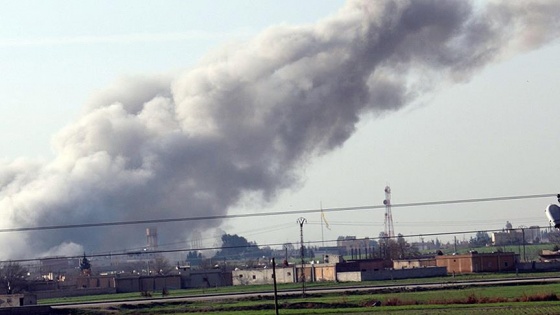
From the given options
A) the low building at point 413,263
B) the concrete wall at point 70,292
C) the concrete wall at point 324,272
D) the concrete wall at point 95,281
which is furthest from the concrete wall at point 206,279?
the low building at point 413,263

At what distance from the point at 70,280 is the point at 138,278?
17.1m

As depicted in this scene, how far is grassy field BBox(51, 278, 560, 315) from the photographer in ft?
204

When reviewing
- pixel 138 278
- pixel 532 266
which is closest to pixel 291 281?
pixel 138 278

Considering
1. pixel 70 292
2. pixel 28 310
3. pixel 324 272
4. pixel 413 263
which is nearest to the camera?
pixel 28 310

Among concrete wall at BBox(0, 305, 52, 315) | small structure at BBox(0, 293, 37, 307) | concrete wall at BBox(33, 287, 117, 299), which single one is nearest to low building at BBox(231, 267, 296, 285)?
concrete wall at BBox(33, 287, 117, 299)

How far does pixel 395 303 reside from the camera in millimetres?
69625

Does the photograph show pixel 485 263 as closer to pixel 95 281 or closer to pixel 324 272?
pixel 324 272

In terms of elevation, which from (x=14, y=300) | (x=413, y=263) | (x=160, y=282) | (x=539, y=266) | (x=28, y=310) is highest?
(x=413, y=263)

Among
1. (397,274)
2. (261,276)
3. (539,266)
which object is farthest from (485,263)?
(261,276)

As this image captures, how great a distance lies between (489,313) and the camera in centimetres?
5766

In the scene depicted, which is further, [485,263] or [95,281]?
[95,281]

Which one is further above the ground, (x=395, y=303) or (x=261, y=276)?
(x=261, y=276)

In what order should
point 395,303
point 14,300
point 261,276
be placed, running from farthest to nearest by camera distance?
point 261,276, point 14,300, point 395,303

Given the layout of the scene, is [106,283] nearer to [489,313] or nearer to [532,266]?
[532,266]
